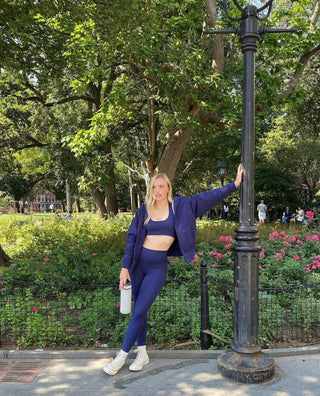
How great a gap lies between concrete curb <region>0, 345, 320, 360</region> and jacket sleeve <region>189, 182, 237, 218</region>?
1643mm

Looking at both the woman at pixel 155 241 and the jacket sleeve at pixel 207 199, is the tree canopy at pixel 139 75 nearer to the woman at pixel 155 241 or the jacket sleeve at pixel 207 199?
the woman at pixel 155 241

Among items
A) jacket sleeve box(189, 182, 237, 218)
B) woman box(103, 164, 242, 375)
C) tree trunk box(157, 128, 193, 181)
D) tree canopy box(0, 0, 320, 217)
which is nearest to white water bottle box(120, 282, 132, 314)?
woman box(103, 164, 242, 375)

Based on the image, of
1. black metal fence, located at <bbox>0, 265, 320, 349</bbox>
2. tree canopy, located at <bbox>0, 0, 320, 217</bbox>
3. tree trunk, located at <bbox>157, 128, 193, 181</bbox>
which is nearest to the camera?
Answer: black metal fence, located at <bbox>0, 265, 320, 349</bbox>

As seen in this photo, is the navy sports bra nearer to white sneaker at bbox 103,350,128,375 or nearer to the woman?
the woman

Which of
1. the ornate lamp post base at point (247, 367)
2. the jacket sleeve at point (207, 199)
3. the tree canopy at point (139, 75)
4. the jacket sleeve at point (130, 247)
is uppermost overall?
the tree canopy at point (139, 75)

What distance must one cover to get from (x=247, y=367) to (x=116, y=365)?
→ 1293 mm

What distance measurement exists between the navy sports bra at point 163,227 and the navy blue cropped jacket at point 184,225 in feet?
0.18

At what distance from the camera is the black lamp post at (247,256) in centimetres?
363

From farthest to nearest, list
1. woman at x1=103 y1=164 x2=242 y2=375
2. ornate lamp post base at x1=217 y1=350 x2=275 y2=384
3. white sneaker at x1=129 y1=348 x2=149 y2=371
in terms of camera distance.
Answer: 1. white sneaker at x1=129 y1=348 x2=149 y2=371
2. woman at x1=103 y1=164 x2=242 y2=375
3. ornate lamp post base at x1=217 y1=350 x2=275 y2=384

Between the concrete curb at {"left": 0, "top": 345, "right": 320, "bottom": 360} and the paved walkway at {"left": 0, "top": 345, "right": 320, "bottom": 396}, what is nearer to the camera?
the paved walkway at {"left": 0, "top": 345, "right": 320, "bottom": 396}

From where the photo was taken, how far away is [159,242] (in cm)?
372

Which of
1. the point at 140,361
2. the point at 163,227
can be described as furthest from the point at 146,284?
the point at 140,361

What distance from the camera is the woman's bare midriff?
3719 millimetres

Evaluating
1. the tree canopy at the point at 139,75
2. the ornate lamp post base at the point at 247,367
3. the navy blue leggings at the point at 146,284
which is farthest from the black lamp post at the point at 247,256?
the tree canopy at the point at 139,75
